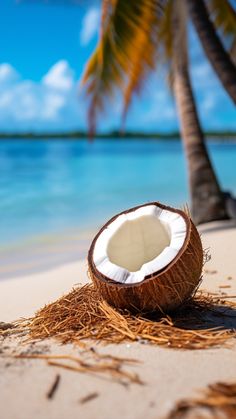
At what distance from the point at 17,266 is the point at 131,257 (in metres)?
4.39

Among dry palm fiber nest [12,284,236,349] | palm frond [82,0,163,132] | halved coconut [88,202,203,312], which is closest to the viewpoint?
dry palm fiber nest [12,284,236,349]

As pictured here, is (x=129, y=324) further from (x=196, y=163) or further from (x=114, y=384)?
(x=196, y=163)

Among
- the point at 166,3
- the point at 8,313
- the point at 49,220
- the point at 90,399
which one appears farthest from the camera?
the point at 49,220

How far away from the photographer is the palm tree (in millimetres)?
8773

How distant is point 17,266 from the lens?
7410 mm

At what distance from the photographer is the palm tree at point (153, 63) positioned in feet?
28.8

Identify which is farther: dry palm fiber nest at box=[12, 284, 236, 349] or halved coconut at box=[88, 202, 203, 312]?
halved coconut at box=[88, 202, 203, 312]

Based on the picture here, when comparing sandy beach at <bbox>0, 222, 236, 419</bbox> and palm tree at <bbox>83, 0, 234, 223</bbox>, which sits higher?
palm tree at <bbox>83, 0, 234, 223</bbox>

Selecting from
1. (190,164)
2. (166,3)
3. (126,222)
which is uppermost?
(166,3)

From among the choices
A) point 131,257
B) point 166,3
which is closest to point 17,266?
point 131,257

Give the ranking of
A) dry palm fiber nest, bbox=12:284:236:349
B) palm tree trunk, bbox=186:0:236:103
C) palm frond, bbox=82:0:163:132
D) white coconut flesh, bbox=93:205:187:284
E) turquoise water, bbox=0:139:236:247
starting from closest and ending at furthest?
dry palm fiber nest, bbox=12:284:236:349 → white coconut flesh, bbox=93:205:187:284 → palm tree trunk, bbox=186:0:236:103 → palm frond, bbox=82:0:163:132 → turquoise water, bbox=0:139:236:247

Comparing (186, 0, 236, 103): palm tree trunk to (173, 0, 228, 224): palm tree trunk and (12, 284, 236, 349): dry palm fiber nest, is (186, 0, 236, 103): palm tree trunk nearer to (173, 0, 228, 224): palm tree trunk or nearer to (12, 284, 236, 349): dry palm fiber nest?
(173, 0, 228, 224): palm tree trunk

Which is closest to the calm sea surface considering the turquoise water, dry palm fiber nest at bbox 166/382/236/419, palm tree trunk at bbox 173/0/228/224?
the turquoise water

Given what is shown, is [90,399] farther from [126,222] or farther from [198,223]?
[198,223]
